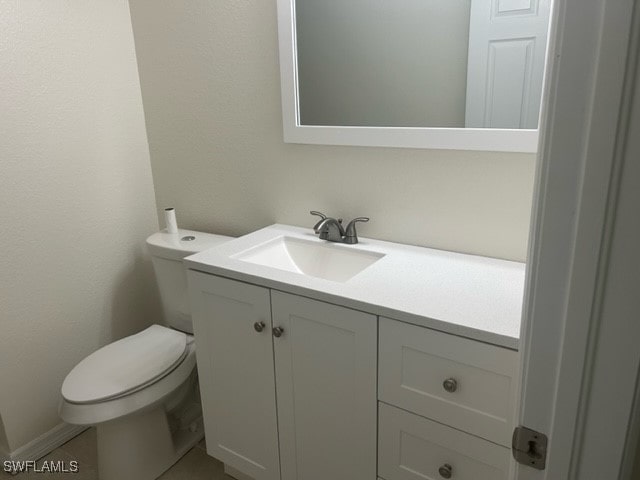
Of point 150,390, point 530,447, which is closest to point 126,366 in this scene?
point 150,390

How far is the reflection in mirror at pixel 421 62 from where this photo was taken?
1.28 meters

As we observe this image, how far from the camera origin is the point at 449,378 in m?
1.10

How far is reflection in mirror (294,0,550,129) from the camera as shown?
128 cm

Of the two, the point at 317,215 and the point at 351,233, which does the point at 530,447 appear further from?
the point at 317,215

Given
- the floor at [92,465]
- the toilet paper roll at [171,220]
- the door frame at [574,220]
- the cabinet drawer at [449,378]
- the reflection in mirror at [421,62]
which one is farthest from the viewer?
the toilet paper roll at [171,220]

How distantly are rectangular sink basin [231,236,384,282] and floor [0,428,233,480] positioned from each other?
0.85 meters

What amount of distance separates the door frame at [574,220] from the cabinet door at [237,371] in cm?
89

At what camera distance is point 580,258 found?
49cm

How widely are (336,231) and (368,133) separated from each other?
338mm

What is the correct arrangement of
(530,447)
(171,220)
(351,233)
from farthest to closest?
(171,220) → (351,233) → (530,447)

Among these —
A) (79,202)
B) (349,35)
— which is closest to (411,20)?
(349,35)

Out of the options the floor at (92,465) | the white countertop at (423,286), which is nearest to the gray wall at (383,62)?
the white countertop at (423,286)

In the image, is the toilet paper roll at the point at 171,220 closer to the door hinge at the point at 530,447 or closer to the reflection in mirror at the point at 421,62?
the reflection in mirror at the point at 421,62

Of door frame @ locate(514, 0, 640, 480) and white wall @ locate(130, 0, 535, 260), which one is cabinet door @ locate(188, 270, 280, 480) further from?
door frame @ locate(514, 0, 640, 480)
